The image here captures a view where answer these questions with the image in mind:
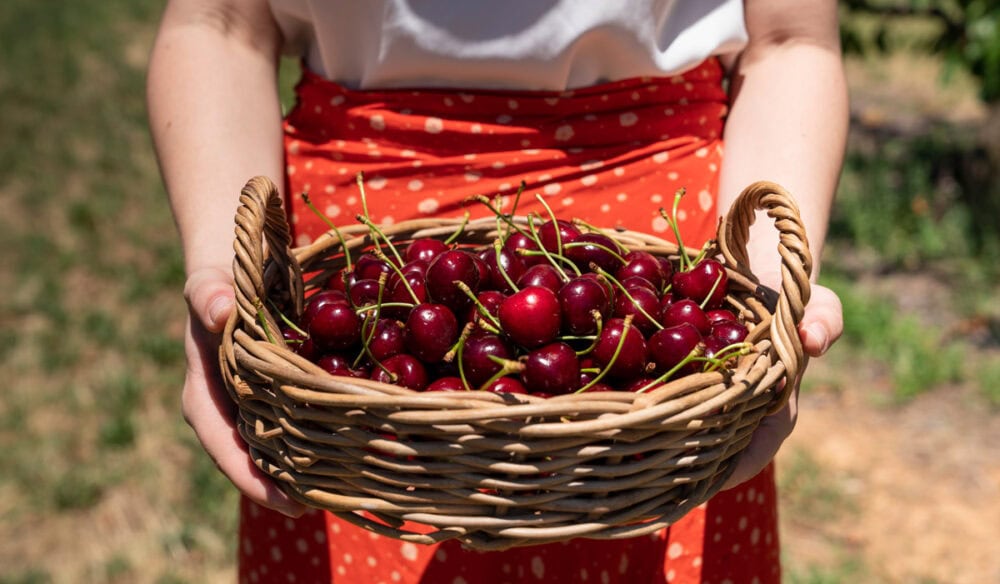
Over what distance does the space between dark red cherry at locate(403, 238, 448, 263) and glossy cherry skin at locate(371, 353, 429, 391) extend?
21 cm

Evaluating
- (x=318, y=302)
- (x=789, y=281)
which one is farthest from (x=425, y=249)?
(x=789, y=281)

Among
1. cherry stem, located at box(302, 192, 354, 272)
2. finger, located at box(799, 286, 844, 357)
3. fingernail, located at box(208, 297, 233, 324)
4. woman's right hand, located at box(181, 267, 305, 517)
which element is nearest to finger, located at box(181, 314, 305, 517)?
woman's right hand, located at box(181, 267, 305, 517)

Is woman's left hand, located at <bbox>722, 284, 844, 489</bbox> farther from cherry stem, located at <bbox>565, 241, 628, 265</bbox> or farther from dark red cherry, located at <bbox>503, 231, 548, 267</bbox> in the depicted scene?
dark red cherry, located at <bbox>503, 231, 548, 267</bbox>

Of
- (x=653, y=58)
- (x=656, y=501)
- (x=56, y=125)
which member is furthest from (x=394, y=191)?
(x=56, y=125)

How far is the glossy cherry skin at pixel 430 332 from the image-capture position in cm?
122

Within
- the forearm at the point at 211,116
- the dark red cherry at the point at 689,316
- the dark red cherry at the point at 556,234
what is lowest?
the dark red cherry at the point at 689,316

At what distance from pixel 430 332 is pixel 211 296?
29 centimetres

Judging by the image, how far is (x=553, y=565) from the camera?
1.41m

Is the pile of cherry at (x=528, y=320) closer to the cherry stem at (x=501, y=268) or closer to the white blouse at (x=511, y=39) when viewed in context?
the cherry stem at (x=501, y=268)

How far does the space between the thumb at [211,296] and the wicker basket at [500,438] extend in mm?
42

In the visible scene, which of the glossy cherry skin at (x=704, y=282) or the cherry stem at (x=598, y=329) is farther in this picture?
the glossy cherry skin at (x=704, y=282)

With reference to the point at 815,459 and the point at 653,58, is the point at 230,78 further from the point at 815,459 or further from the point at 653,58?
the point at 815,459

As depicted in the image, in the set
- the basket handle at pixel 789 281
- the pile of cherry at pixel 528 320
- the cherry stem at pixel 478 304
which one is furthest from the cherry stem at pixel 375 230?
the basket handle at pixel 789 281

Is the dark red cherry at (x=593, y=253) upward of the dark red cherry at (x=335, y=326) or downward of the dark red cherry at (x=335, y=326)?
upward
